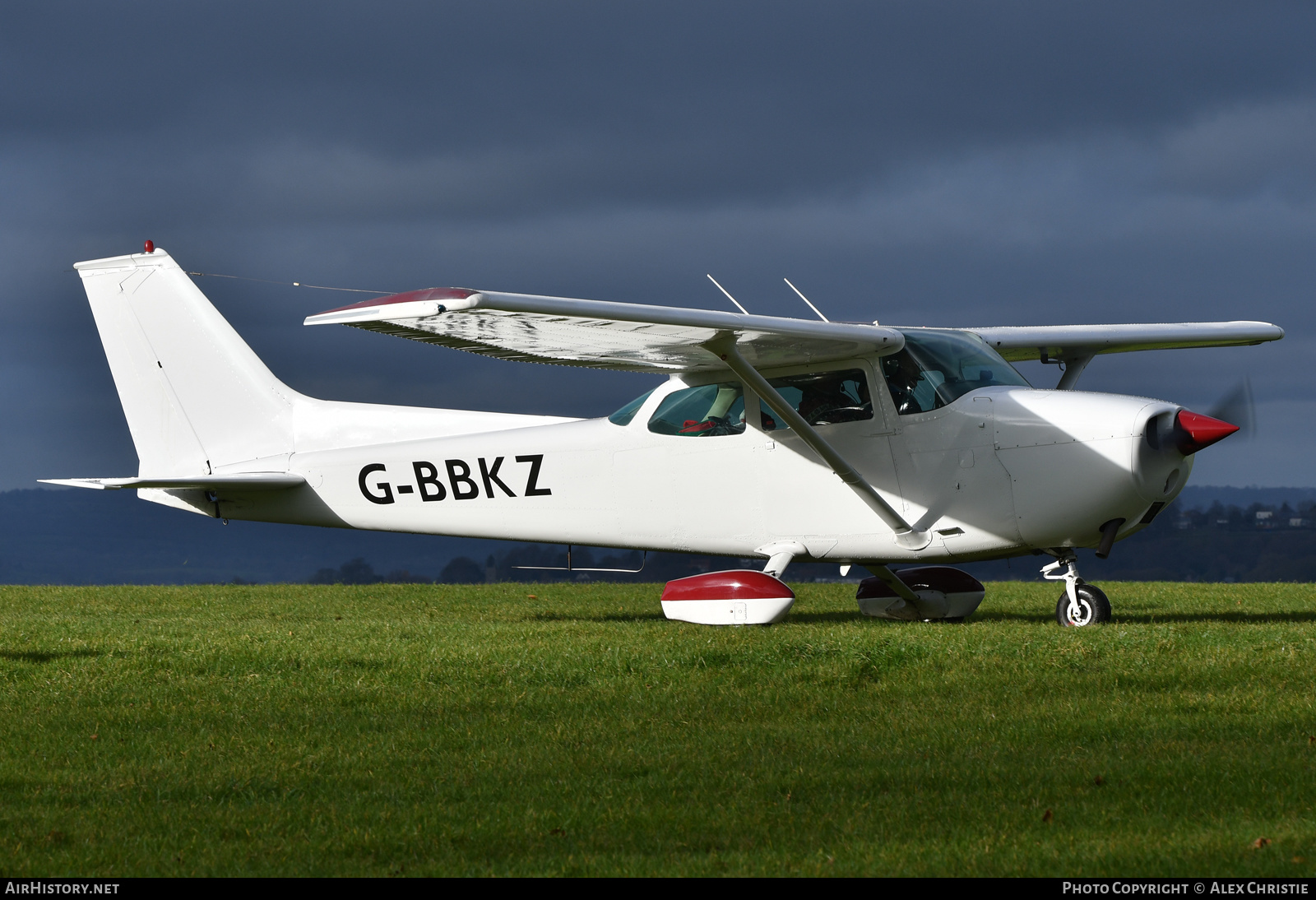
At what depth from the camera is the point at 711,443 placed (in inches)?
485

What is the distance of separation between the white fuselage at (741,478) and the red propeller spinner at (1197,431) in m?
0.17

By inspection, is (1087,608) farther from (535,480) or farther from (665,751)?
(665,751)

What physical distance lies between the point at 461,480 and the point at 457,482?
4 centimetres

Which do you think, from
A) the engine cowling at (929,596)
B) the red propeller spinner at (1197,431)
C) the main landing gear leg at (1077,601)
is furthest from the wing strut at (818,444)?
the red propeller spinner at (1197,431)

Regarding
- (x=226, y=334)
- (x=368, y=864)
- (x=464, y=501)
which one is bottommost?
(x=368, y=864)

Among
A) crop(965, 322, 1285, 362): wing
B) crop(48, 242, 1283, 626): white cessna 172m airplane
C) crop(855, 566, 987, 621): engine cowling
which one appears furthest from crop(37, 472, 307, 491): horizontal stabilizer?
crop(965, 322, 1285, 362): wing

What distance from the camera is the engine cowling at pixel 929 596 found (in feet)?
41.1

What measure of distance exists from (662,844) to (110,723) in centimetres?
382

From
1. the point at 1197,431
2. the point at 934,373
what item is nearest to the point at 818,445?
the point at 934,373

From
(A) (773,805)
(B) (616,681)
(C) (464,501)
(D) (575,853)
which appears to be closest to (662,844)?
(D) (575,853)

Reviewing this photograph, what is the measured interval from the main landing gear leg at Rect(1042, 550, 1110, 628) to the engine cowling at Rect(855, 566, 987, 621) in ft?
4.27

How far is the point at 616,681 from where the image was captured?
796 cm

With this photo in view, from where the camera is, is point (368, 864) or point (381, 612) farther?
point (381, 612)

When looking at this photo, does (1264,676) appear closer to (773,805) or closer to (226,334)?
(773,805)
